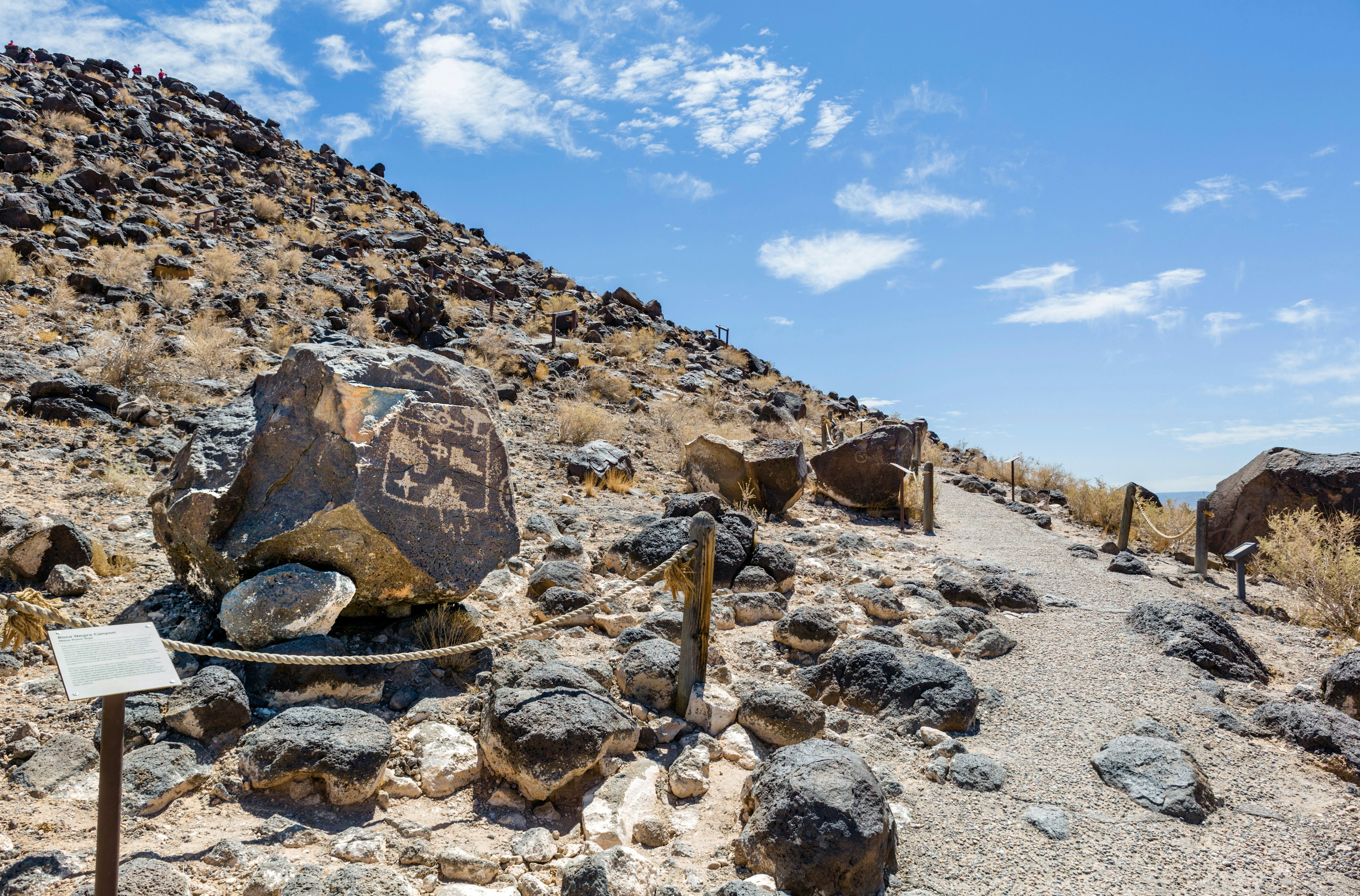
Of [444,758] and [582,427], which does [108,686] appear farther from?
[582,427]

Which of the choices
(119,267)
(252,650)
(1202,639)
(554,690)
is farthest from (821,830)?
(119,267)

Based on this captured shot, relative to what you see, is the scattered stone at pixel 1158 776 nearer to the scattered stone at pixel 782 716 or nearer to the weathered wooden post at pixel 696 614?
the scattered stone at pixel 782 716

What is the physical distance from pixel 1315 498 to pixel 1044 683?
664 cm

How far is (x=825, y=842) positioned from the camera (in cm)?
300

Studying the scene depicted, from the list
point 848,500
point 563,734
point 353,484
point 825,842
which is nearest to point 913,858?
point 825,842

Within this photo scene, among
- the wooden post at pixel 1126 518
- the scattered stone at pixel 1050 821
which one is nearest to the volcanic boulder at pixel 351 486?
the scattered stone at pixel 1050 821

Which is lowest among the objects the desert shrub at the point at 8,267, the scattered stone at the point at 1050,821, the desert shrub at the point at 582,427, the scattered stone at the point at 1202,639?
the scattered stone at the point at 1050,821

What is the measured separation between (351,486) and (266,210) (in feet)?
69.2

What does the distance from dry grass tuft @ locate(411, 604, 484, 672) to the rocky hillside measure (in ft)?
0.08

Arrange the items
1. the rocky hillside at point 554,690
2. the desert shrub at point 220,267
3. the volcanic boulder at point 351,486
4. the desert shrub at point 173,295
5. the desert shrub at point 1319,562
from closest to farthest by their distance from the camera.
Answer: the rocky hillside at point 554,690 → the volcanic boulder at point 351,486 → the desert shrub at point 1319,562 → the desert shrub at point 173,295 → the desert shrub at point 220,267

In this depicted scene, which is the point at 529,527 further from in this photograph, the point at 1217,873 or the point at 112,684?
the point at 1217,873

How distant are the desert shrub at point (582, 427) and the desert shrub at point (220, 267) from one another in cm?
752

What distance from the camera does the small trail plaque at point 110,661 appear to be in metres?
2.32

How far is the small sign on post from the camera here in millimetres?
2344
